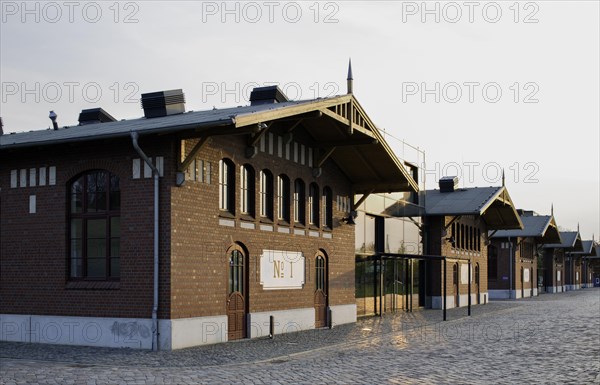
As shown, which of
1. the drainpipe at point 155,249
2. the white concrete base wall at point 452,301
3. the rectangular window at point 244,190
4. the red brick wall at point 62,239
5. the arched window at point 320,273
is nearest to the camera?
the drainpipe at point 155,249

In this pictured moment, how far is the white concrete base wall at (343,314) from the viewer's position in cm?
2458

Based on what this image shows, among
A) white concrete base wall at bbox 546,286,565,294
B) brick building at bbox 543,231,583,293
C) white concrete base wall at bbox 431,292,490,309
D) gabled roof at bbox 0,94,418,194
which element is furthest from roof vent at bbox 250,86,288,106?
white concrete base wall at bbox 546,286,565,294

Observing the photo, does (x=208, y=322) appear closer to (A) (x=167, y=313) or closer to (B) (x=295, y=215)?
(A) (x=167, y=313)

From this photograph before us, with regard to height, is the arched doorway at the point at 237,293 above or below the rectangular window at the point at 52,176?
below

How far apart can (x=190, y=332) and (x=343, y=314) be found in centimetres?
902

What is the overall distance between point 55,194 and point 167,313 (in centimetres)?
413

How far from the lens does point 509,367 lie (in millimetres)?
14531

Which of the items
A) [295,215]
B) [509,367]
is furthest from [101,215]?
[509,367]

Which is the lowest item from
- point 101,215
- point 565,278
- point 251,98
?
point 565,278

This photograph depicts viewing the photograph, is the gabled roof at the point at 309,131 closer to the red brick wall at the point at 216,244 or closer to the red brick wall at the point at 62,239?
the red brick wall at the point at 62,239

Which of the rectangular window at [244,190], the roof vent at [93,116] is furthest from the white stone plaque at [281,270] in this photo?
the roof vent at [93,116]

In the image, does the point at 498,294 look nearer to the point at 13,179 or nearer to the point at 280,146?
the point at 280,146

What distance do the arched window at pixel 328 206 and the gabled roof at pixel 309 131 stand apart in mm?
1070

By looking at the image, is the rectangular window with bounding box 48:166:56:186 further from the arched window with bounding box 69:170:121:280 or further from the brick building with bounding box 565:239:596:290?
the brick building with bounding box 565:239:596:290
